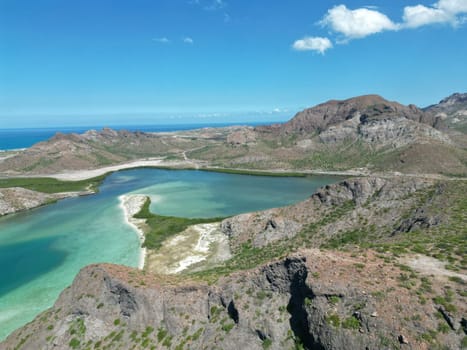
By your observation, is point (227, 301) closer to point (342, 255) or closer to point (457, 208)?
point (342, 255)

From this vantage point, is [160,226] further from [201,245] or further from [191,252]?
[191,252]

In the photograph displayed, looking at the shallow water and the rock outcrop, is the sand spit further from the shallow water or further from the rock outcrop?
the shallow water

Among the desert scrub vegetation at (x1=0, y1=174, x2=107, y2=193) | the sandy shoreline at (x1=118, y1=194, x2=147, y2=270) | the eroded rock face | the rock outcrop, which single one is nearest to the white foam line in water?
the rock outcrop

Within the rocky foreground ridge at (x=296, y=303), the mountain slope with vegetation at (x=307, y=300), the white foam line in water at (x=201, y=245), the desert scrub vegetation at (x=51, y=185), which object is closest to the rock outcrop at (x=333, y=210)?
the mountain slope with vegetation at (x=307, y=300)

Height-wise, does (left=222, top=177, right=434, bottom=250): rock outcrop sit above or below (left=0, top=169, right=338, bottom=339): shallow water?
above

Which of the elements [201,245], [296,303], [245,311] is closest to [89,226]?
[201,245]

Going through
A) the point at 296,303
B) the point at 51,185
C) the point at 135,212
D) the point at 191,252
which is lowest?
the point at 51,185

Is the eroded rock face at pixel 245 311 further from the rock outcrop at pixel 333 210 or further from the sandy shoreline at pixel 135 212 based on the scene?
the rock outcrop at pixel 333 210

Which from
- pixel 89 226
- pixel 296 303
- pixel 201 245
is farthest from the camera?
pixel 89 226
